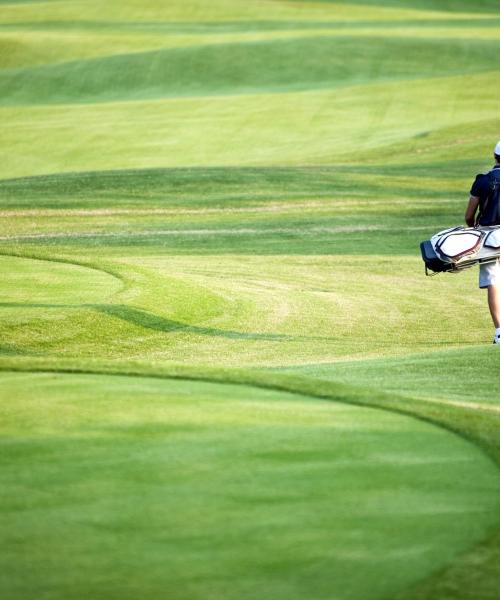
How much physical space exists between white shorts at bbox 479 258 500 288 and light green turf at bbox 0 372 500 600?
5.31m

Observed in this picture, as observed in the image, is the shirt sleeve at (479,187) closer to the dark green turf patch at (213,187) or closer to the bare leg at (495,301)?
the bare leg at (495,301)

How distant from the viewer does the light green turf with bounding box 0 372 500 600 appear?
476 centimetres

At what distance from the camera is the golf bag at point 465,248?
40.2ft

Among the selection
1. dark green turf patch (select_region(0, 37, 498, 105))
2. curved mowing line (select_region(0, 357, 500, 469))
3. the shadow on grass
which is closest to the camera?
curved mowing line (select_region(0, 357, 500, 469))

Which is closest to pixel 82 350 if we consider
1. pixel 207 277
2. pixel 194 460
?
pixel 207 277

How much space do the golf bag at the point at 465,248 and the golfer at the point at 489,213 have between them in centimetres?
12

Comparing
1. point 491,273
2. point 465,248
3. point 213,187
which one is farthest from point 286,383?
point 213,187

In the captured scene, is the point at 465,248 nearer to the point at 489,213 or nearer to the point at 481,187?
the point at 489,213

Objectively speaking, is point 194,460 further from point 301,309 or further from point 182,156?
point 182,156

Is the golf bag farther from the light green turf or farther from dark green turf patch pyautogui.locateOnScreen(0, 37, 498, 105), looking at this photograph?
dark green turf patch pyautogui.locateOnScreen(0, 37, 498, 105)

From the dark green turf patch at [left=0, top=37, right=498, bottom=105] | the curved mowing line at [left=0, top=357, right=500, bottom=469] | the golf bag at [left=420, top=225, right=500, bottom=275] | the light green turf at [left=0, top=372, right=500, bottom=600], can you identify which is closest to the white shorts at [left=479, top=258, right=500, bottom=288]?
the golf bag at [left=420, top=225, right=500, bottom=275]

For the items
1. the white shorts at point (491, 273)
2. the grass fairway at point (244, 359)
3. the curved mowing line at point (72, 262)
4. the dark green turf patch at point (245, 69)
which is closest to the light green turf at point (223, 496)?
the grass fairway at point (244, 359)

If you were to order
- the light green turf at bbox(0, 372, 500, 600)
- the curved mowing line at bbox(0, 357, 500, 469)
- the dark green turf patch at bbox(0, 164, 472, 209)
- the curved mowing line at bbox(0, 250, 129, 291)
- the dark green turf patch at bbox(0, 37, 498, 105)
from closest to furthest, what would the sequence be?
the light green turf at bbox(0, 372, 500, 600) → the curved mowing line at bbox(0, 357, 500, 469) → the curved mowing line at bbox(0, 250, 129, 291) → the dark green turf patch at bbox(0, 164, 472, 209) → the dark green turf patch at bbox(0, 37, 498, 105)

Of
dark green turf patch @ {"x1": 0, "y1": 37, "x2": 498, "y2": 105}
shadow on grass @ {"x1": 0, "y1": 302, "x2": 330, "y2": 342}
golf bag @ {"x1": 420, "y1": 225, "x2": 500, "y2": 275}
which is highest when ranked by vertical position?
dark green turf patch @ {"x1": 0, "y1": 37, "x2": 498, "y2": 105}
